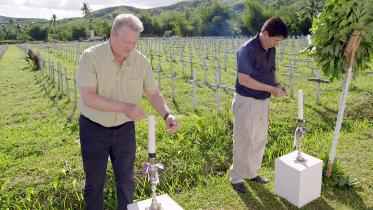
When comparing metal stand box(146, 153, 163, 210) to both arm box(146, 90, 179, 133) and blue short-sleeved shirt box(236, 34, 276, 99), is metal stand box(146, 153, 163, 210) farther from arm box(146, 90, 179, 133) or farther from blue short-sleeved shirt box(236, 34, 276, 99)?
blue short-sleeved shirt box(236, 34, 276, 99)

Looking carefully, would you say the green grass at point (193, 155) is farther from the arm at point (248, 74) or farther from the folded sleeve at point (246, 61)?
the folded sleeve at point (246, 61)

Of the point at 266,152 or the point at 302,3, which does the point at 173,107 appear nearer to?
the point at 266,152

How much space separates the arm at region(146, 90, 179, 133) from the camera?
2.65 meters

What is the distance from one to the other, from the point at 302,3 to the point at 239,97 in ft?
207

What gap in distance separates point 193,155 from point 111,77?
245 cm

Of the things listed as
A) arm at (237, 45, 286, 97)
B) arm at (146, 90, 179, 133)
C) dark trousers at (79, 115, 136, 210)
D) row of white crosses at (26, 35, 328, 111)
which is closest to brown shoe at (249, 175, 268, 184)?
arm at (237, 45, 286, 97)

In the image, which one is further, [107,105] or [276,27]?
[276,27]

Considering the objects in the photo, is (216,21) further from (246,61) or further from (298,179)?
(298,179)

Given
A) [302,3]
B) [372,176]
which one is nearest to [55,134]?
[372,176]

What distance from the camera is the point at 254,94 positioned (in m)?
3.63

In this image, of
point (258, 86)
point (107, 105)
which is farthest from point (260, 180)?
point (107, 105)

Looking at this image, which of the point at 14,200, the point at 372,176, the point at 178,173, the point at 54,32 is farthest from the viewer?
the point at 54,32

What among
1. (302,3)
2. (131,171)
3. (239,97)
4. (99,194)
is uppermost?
(302,3)

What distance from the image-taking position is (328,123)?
20.8 ft
